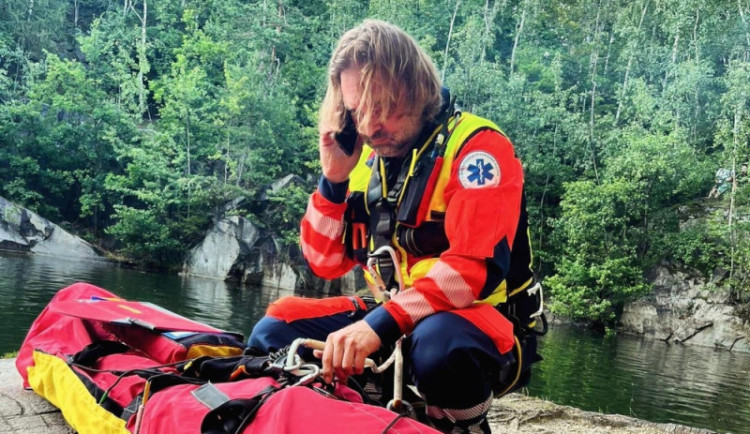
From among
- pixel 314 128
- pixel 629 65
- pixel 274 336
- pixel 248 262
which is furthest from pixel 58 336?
pixel 629 65

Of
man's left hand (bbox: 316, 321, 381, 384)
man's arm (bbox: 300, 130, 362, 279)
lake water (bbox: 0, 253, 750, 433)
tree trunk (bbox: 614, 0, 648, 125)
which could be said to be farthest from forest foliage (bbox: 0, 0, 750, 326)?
man's left hand (bbox: 316, 321, 381, 384)

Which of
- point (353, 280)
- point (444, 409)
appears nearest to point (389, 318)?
point (444, 409)

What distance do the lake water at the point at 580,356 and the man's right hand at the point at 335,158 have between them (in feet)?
23.1

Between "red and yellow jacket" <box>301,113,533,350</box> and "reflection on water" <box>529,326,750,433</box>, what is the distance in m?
7.13

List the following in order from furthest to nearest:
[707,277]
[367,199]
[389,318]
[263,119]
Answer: [263,119] < [707,277] < [367,199] < [389,318]

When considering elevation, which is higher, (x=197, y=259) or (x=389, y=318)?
(x=389, y=318)

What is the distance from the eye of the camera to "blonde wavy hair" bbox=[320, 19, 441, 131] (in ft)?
7.06

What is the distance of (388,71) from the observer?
215cm

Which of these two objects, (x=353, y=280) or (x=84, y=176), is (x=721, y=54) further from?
(x=84, y=176)

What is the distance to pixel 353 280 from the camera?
2580 centimetres

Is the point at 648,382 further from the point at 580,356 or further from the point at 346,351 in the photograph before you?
the point at 346,351

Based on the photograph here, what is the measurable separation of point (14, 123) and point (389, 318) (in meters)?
30.1

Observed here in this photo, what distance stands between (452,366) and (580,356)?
45.8 feet

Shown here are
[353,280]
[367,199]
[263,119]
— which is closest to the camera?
[367,199]
